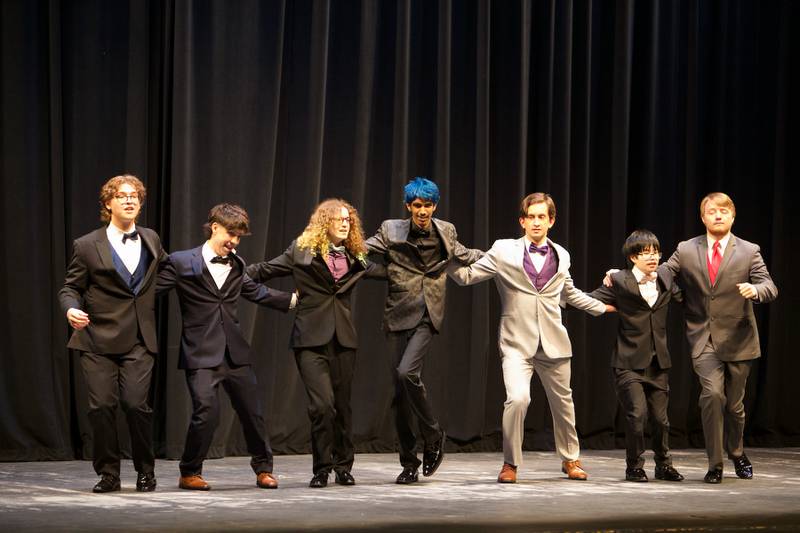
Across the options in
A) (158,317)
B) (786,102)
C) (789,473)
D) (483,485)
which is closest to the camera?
(483,485)

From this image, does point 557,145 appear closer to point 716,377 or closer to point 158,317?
point 716,377

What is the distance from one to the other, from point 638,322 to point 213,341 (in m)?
2.19

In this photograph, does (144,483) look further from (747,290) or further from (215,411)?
(747,290)

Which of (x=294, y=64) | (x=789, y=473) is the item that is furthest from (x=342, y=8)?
(x=789, y=473)

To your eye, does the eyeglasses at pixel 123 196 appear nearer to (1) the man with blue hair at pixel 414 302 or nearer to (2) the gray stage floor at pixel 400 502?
(1) the man with blue hair at pixel 414 302

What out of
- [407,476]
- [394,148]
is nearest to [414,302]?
[407,476]

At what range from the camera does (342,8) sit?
282 inches

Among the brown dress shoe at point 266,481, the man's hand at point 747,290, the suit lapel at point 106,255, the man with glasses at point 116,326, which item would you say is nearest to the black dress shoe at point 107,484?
the man with glasses at point 116,326

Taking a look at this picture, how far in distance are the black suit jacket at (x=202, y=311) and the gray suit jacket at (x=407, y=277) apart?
732 millimetres

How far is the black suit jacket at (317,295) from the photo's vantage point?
5242 mm

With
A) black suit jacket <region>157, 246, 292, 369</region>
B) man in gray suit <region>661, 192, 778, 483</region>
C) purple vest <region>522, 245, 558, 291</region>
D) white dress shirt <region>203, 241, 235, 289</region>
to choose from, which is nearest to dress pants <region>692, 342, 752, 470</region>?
man in gray suit <region>661, 192, 778, 483</region>

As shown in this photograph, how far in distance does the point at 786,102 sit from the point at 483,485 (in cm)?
433

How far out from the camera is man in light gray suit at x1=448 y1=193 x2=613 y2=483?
18.3ft

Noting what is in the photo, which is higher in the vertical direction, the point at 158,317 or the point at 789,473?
the point at 158,317
